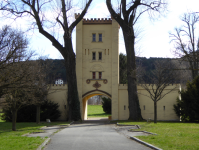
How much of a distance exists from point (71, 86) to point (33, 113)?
5.57m

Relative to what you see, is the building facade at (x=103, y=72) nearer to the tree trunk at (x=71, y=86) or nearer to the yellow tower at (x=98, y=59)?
the yellow tower at (x=98, y=59)

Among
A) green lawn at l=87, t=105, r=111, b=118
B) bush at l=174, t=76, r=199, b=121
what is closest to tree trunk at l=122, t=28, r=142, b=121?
bush at l=174, t=76, r=199, b=121

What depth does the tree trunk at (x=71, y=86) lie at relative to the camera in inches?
1190

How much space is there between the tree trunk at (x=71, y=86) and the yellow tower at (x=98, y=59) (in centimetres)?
222

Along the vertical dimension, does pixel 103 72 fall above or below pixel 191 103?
above

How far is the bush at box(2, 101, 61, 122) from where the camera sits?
101 ft

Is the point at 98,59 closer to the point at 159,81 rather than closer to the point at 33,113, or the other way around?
the point at 33,113

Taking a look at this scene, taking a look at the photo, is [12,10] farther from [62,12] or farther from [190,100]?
[190,100]

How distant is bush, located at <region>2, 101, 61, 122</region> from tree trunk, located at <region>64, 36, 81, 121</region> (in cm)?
235

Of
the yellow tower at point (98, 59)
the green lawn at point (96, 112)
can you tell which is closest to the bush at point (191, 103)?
the yellow tower at point (98, 59)

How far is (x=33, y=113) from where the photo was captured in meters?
31.1

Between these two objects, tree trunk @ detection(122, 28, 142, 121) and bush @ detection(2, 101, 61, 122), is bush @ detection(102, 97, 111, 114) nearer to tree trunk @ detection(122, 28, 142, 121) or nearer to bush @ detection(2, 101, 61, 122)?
bush @ detection(2, 101, 61, 122)

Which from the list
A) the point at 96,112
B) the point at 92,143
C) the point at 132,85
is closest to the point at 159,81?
the point at 132,85

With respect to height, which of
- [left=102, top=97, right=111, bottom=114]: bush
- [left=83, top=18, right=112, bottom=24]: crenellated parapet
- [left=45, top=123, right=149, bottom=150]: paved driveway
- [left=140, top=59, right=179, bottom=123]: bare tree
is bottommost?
[left=45, top=123, right=149, bottom=150]: paved driveway
